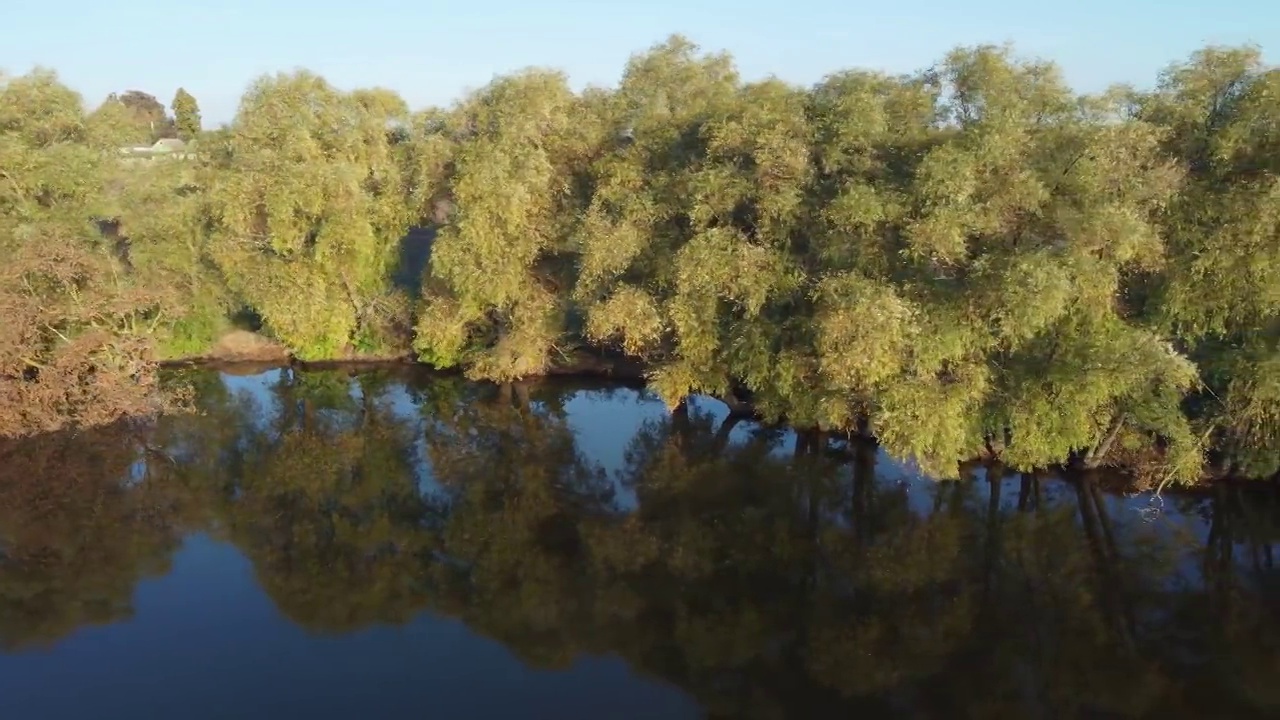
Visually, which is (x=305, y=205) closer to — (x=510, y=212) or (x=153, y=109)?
(x=510, y=212)

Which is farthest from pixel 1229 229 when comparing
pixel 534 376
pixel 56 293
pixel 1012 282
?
pixel 56 293

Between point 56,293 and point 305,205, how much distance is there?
26.2 feet

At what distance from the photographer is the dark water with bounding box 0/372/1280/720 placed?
1418 centimetres

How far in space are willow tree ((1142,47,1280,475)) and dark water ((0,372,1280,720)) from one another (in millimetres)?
3327

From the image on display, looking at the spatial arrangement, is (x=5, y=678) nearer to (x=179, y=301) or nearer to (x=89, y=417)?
(x=89, y=417)

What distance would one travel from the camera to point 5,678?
14.5 metres

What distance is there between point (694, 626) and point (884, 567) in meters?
4.57

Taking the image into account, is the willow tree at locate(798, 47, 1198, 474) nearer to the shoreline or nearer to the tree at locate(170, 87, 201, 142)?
the shoreline

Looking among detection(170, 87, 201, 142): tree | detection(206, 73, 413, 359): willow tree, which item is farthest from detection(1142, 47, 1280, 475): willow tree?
detection(170, 87, 201, 142): tree

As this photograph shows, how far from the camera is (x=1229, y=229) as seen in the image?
18.6 metres

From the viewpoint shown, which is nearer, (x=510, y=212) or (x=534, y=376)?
(x=510, y=212)

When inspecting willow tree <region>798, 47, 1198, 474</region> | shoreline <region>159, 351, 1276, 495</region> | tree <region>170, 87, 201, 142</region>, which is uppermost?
tree <region>170, 87, 201, 142</region>

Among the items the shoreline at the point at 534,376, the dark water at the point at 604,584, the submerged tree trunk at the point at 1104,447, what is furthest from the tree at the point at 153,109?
the submerged tree trunk at the point at 1104,447

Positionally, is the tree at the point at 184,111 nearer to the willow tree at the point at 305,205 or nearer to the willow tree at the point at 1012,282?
the willow tree at the point at 305,205
